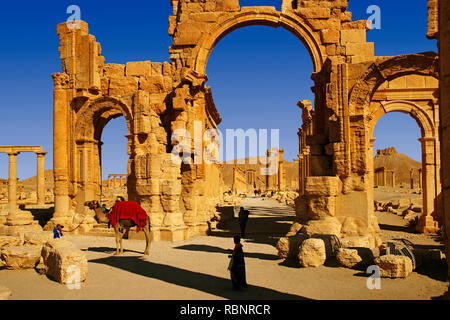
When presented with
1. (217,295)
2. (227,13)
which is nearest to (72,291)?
(217,295)

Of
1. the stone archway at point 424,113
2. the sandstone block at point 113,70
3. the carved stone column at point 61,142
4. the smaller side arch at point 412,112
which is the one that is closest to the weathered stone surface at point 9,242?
the carved stone column at point 61,142

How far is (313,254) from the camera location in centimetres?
778

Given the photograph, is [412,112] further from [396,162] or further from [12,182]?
[396,162]

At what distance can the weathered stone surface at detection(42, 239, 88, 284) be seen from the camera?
6.45m

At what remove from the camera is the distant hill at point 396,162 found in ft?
280

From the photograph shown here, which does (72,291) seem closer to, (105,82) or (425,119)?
(105,82)

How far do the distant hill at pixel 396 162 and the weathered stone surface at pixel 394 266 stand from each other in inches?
3213

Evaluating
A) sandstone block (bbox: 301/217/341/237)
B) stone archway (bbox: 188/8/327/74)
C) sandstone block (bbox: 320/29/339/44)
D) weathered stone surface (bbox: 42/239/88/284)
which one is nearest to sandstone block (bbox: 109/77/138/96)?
stone archway (bbox: 188/8/327/74)

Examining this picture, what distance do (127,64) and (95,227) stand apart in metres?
5.77

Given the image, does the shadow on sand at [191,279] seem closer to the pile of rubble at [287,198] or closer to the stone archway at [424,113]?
the stone archway at [424,113]

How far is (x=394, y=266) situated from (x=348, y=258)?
1.00 metres

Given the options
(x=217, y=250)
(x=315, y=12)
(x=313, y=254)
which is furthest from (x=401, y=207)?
(x=313, y=254)

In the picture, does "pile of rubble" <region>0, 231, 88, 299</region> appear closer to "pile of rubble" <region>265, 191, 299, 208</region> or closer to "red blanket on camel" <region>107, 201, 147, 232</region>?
"red blanket on camel" <region>107, 201, 147, 232</region>
